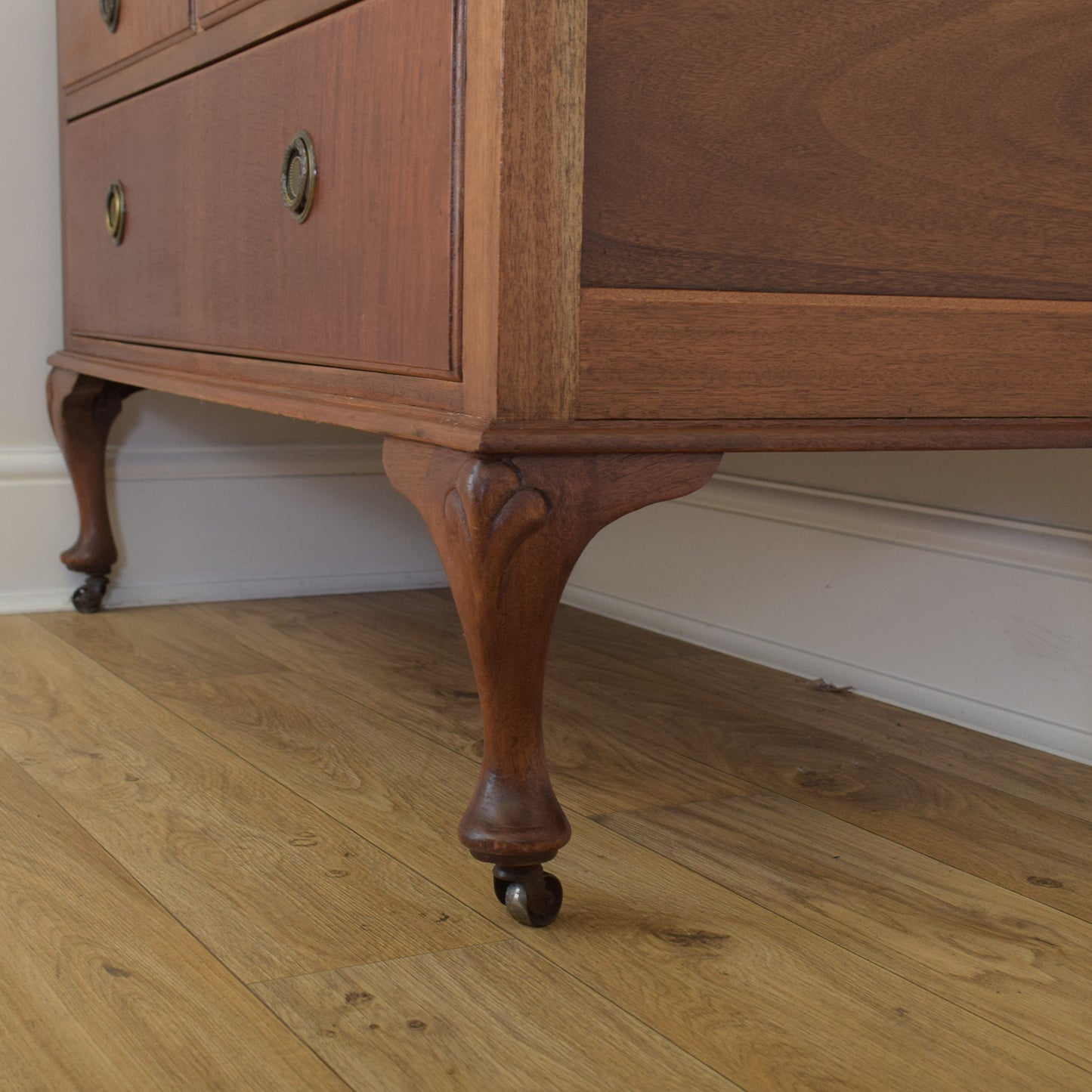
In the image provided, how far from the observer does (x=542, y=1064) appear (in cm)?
65

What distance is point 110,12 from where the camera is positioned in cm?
140

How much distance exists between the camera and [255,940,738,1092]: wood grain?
64 centimetres

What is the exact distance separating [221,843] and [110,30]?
0.91 m

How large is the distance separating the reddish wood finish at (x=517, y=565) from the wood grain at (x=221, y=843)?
0.25ft

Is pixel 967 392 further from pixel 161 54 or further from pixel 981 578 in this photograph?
pixel 161 54

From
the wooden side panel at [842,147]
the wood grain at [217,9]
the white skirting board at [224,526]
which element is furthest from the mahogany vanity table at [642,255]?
the white skirting board at [224,526]

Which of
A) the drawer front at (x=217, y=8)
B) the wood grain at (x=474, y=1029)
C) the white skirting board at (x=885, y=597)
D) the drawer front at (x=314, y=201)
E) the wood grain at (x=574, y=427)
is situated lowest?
the wood grain at (x=474, y=1029)

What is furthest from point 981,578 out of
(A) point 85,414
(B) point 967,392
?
(A) point 85,414

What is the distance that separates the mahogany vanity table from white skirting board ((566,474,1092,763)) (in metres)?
0.35

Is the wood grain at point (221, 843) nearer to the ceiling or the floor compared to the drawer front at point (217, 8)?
nearer to the floor

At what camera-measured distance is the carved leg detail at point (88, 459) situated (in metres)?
1.62

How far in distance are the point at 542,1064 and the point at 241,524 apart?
125 centimetres

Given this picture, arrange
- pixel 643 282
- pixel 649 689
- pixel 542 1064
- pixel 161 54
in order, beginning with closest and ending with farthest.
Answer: pixel 542 1064 → pixel 643 282 → pixel 161 54 → pixel 649 689

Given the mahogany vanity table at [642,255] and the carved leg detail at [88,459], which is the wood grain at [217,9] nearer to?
the mahogany vanity table at [642,255]
